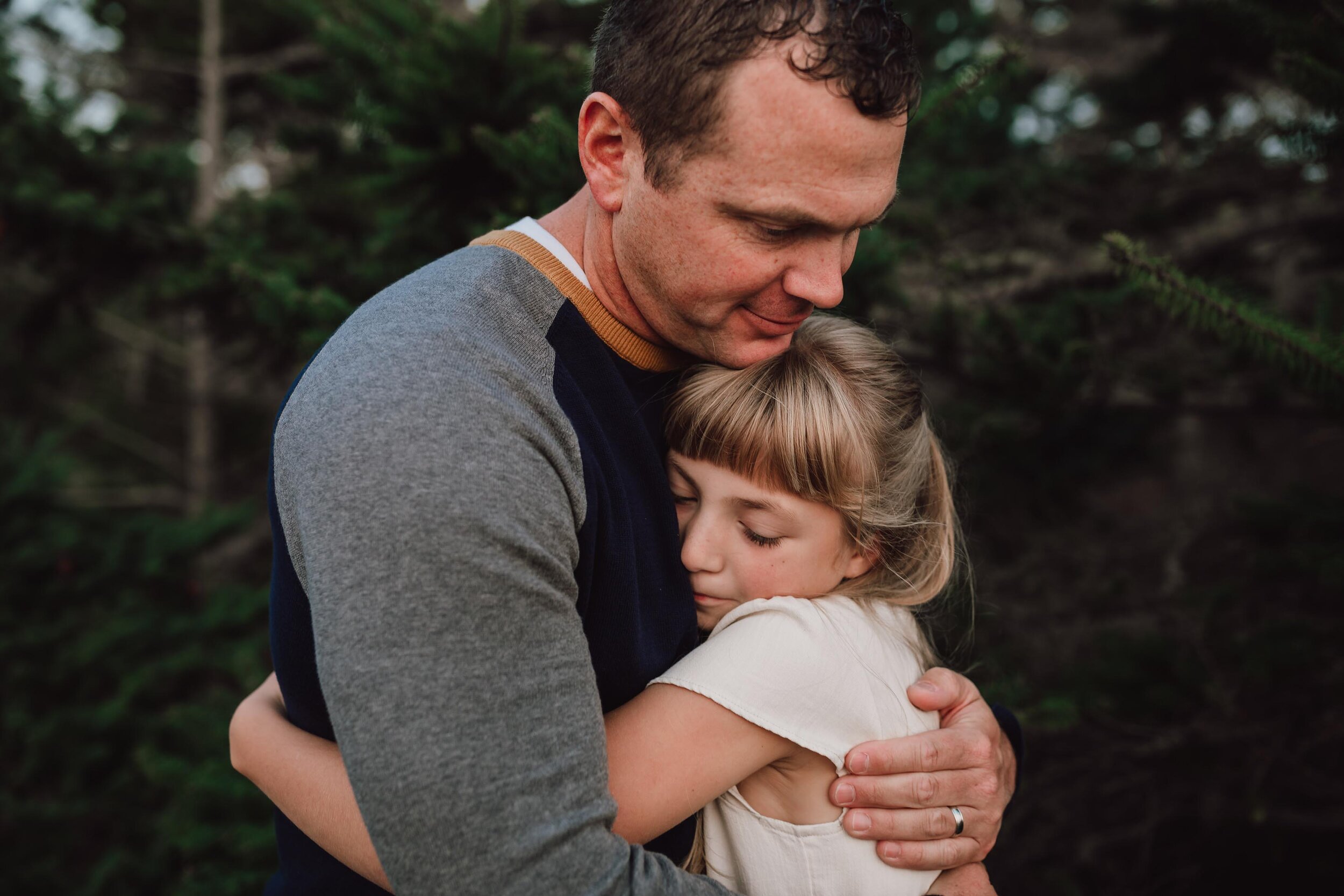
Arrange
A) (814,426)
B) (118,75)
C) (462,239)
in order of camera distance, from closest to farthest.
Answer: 1. (814,426)
2. (462,239)
3. (118,75)

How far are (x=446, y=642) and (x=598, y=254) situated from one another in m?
0.79

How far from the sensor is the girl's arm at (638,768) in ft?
3.96

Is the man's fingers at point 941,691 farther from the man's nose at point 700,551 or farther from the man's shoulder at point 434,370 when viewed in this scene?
the man's shoulder at point 434,370

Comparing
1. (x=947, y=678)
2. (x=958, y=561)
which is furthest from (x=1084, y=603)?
(x=947, y=678)

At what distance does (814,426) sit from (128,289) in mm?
3258

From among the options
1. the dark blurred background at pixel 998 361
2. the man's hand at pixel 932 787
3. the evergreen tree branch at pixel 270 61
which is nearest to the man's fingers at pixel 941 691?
the man's hand at pixel 932 787

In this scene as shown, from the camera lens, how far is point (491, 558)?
0.98 m

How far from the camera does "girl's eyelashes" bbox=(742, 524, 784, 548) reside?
1.66 m

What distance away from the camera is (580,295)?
4.64ft

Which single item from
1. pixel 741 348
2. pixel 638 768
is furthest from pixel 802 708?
pixel 741 348

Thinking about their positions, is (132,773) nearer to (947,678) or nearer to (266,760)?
(266,760)

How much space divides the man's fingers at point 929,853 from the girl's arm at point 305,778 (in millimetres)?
846

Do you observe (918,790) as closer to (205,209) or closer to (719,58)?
(719,58)

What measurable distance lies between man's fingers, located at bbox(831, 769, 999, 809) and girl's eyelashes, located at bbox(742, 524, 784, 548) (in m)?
0.45
